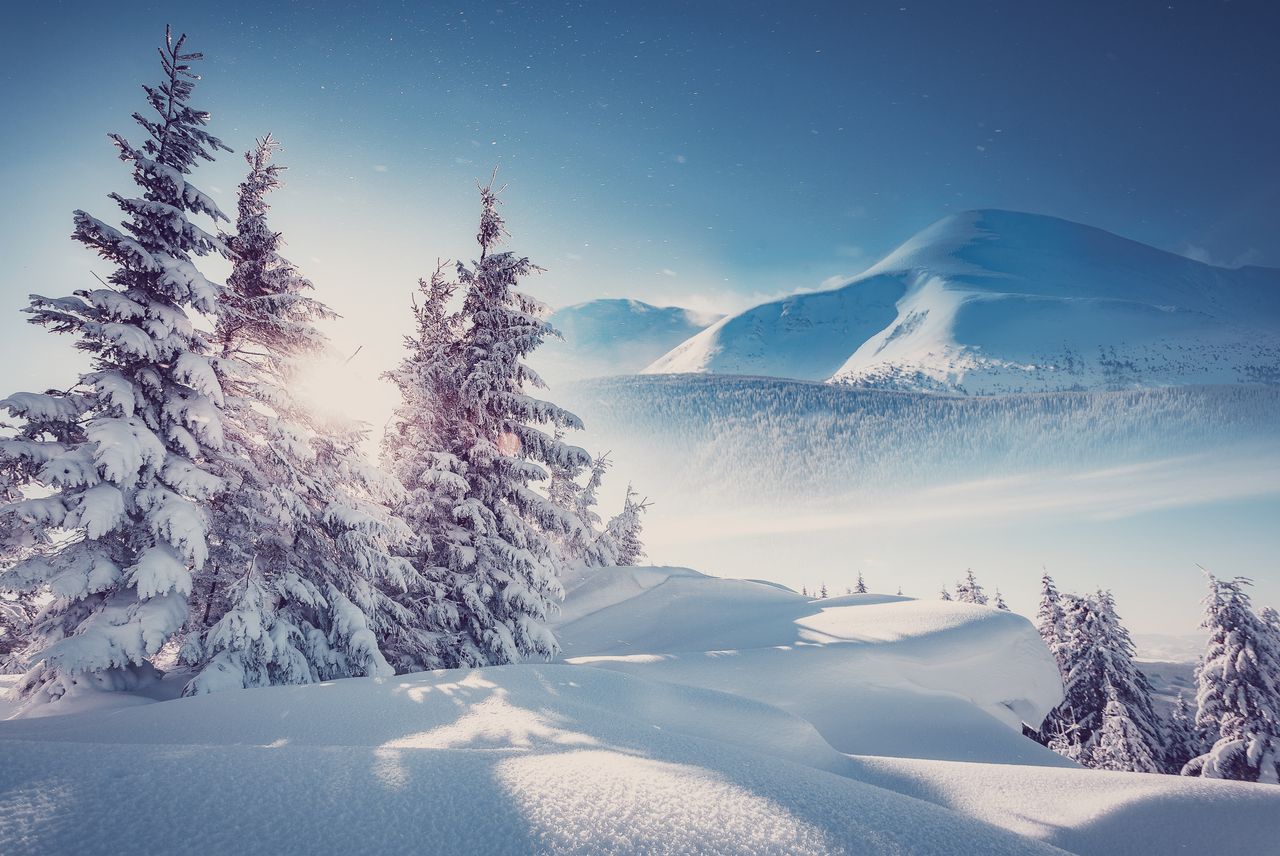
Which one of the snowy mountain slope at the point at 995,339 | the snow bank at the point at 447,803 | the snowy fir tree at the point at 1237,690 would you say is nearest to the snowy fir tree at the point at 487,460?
the snow bank at the point at 447,803

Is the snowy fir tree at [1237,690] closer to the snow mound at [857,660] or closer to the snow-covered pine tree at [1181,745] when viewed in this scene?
the snow-covered pine tree at [1181,745]

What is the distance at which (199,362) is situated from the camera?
7660 mm

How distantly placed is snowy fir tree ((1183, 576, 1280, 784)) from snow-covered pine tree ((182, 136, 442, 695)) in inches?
946

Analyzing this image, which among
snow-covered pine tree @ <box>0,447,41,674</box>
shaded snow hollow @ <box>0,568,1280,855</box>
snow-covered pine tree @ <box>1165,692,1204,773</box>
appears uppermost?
snow-covered pine tree @ <box>0,447,41,674</box>

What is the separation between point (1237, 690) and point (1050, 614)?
326 inches

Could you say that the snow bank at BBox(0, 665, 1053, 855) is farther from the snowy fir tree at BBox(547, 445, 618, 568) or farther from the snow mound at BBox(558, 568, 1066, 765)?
the snowy fir tree at BBox(547, 445, 618, 568)

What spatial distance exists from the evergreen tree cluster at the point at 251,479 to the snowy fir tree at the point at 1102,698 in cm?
2389

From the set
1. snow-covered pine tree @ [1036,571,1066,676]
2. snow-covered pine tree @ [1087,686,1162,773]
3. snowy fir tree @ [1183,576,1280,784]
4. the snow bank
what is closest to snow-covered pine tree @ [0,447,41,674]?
the snow bank

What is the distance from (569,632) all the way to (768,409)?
32.2 metres

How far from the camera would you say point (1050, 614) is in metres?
24.9

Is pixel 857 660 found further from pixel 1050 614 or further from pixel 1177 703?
pixel 1177 703

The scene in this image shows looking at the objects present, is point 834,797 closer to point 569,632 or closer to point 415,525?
point 415,525

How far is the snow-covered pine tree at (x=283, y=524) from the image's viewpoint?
805 cm

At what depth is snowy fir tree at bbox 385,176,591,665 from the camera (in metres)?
11.2
